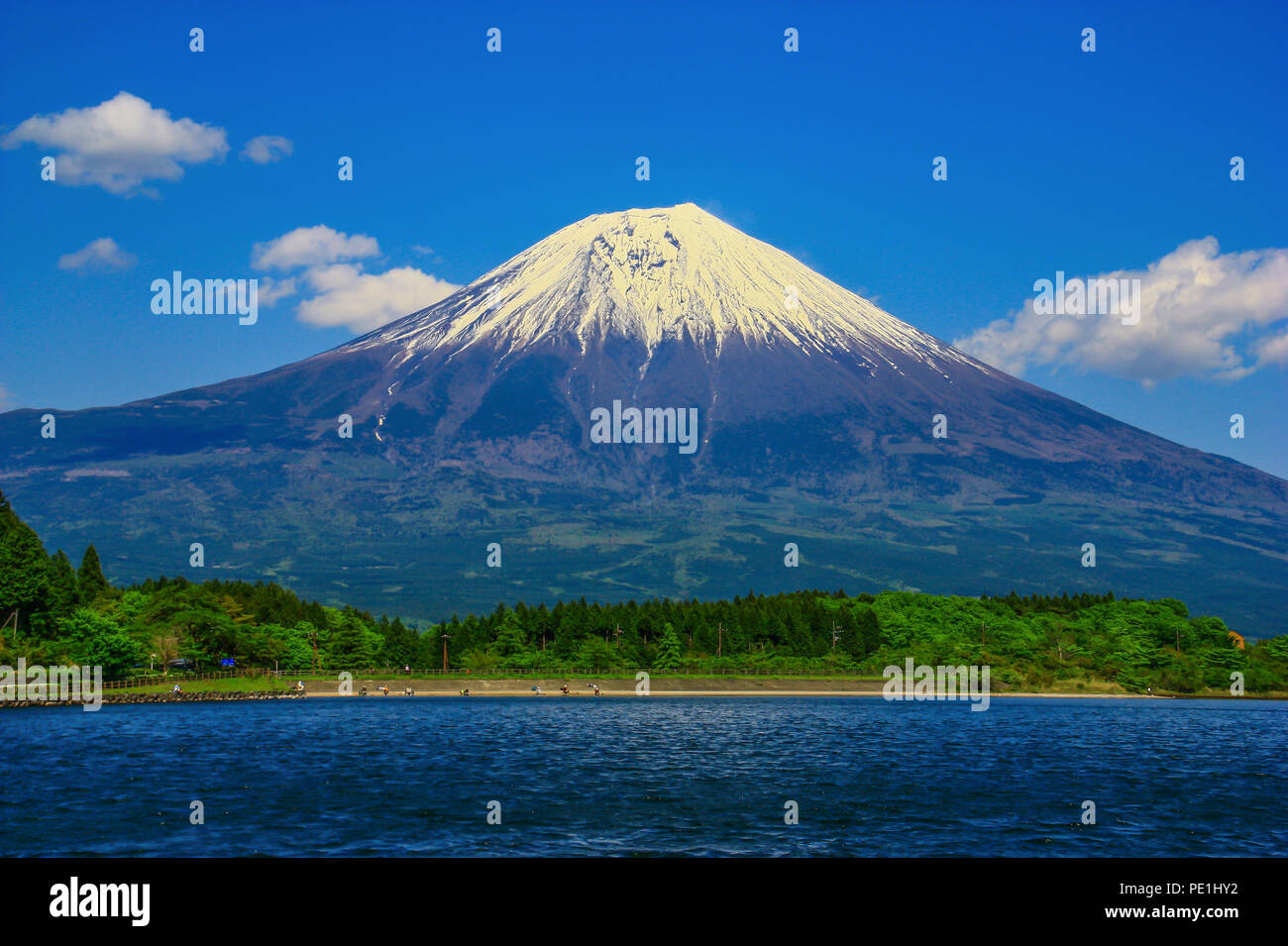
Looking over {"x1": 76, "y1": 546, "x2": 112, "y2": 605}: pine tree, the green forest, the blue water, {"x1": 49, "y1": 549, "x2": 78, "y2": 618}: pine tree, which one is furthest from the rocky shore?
{"x1": 76, "y1": 546, "x2": 112, "y2": 605}: pine tree

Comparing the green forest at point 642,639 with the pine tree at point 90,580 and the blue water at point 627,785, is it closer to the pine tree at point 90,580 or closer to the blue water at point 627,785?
the pine tree at point 90,580

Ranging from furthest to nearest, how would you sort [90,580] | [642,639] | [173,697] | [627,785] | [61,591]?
1. [642,639]
2. [90,580]
3. [61,591]
4. [173,697]
5. [627,785]

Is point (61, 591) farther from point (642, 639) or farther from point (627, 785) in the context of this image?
point (627, 785)

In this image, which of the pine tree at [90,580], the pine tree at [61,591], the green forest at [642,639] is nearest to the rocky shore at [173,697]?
the green forest at [642,639]

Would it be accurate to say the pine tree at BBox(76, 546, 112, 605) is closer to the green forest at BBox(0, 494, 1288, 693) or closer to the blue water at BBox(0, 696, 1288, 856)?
the green forest at BBox(0, 494, 1288, 693)

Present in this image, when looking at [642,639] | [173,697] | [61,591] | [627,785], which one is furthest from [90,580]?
[627,785]

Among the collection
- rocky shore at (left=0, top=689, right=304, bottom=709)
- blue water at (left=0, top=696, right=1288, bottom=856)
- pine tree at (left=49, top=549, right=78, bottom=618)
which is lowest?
rocky shore at (left=0, top=689, right=304, bottom=709)

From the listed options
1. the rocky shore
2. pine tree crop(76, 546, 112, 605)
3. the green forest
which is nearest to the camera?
the rocky shore
